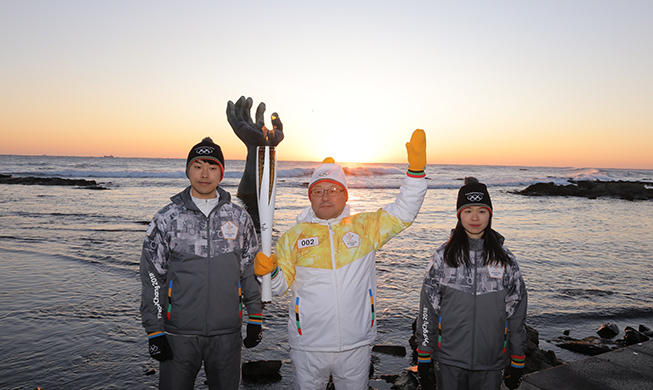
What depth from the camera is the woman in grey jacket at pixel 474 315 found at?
2.87 meters

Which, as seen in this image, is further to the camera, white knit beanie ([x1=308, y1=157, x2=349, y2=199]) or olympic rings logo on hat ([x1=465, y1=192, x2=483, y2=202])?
olympic rings logo on hat ([x1=465, y1=192, x2=483, y2=202])

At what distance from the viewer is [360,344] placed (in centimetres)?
278

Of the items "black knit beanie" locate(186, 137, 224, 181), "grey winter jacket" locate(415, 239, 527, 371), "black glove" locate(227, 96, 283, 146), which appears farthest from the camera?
"black glove" locate(227, 96, 283, 146)

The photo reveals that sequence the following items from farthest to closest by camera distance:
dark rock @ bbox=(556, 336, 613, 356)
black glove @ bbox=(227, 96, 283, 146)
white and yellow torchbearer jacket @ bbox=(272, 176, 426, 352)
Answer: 1. black glove @ bbox=(227, 96, 283, 146)
2. dark rock @ bbox=(556, 336, 613, 356)
3. white and yellow torchbearer jacket @ bbox=(272, 176, 426, 352)

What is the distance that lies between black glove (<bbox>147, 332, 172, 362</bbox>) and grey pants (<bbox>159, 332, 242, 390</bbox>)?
78 mm

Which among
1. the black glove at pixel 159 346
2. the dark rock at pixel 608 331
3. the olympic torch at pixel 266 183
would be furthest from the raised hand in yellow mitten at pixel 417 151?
the dark rock at pixel 608 331

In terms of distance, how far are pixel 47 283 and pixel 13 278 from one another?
33.2 inches

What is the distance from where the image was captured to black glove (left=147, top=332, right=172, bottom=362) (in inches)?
111

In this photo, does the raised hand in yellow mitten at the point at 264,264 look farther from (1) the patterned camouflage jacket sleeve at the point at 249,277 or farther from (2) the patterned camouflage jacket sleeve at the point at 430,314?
(2) the patterned camouflage jacket sleeve at the point at 430,314

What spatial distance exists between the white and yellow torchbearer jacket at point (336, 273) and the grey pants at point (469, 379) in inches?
25.0

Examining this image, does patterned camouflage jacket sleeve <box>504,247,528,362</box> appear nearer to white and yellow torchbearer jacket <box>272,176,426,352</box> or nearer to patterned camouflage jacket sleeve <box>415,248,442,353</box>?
patterned camouflage jacket sleeve <box>415,248,442,353</box>

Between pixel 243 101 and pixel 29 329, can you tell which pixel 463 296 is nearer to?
pixel 29 329

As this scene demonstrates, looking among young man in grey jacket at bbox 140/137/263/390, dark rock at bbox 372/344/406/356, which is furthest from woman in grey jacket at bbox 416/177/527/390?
dark rock at bbox 372/344/406/356

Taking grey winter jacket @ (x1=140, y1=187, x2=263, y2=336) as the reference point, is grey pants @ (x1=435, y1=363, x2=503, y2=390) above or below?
below
